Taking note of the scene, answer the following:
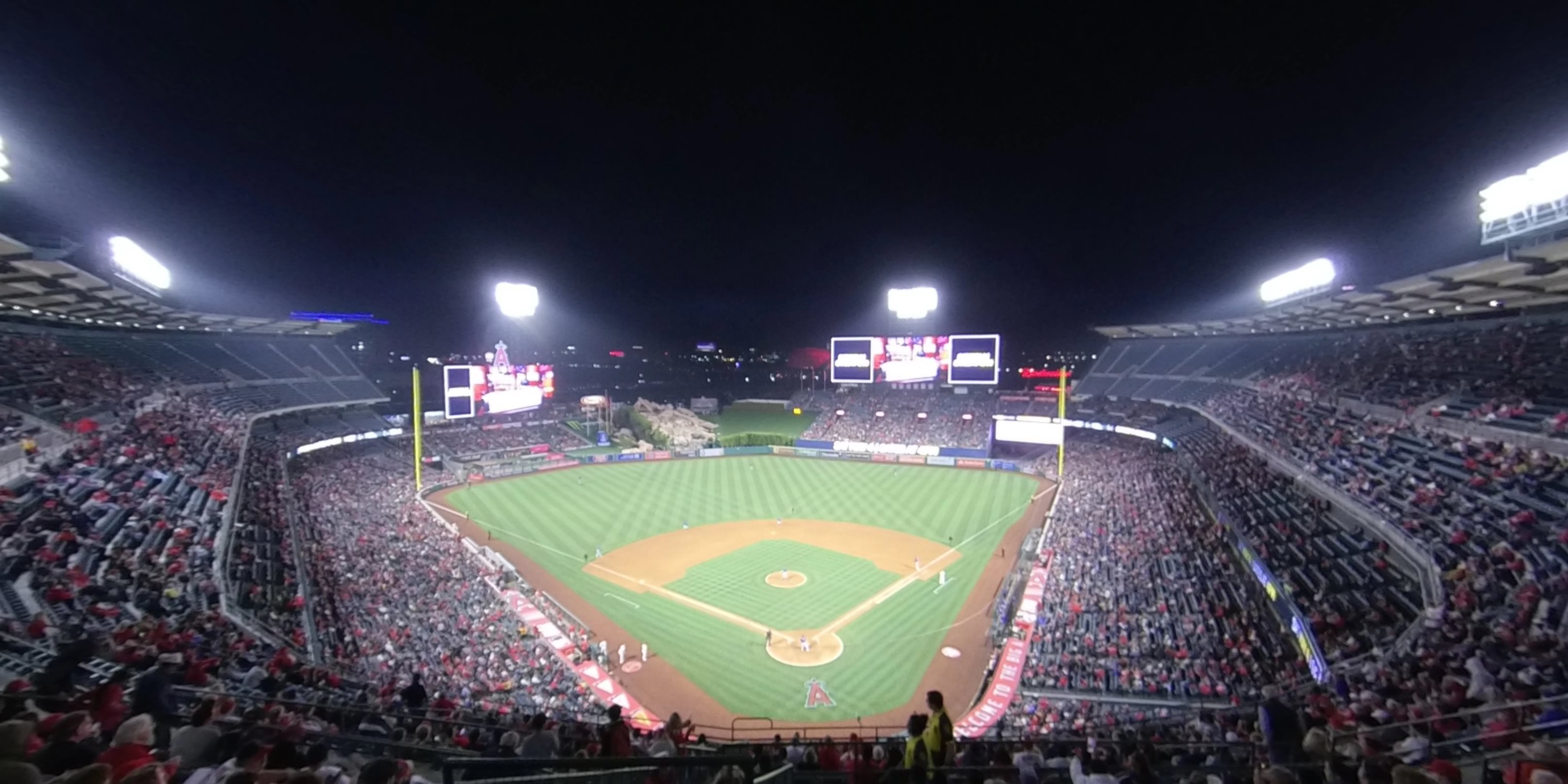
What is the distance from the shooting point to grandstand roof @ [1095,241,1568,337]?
14.0 metres

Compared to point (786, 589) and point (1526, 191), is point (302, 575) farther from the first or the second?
point (1526, 191)

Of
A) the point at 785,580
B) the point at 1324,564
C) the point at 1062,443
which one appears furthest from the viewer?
the point at 1062,443

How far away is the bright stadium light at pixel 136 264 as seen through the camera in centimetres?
2306

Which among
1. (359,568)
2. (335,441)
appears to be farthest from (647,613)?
(335,441)

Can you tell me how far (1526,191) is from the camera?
15.4 meters

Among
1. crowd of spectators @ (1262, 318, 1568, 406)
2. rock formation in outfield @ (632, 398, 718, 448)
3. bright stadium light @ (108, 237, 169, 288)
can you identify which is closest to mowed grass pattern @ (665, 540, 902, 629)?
crowd of spectators @ (1262, 318, 1568, 406)

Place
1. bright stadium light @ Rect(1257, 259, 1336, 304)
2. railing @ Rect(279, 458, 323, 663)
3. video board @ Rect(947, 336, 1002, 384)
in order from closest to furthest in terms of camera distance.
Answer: railing @ Rect(279, 458, 323, 663)
bright stadium light @ Rect(1257, 259, 1336, 304)
video board @ Rect(947, 336, 1002, 384)

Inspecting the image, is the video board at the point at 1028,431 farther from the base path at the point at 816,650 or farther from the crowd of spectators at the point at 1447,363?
the base path at the point at 816,650

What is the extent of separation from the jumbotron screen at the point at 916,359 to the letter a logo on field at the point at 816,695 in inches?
1522

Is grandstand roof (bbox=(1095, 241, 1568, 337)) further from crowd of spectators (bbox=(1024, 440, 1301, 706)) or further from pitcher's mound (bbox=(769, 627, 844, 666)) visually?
pitcher's mound (bbox=(769, 627, 844, 666))

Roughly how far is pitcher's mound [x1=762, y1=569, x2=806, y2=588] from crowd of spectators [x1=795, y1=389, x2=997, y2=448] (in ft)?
92.3

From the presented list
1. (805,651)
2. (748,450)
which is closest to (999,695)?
(805,651)

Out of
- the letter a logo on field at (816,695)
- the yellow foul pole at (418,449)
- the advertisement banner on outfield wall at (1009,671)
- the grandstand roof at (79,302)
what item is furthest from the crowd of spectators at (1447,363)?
the yellow foul pole at (418,449)

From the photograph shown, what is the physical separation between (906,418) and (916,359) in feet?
19.5
